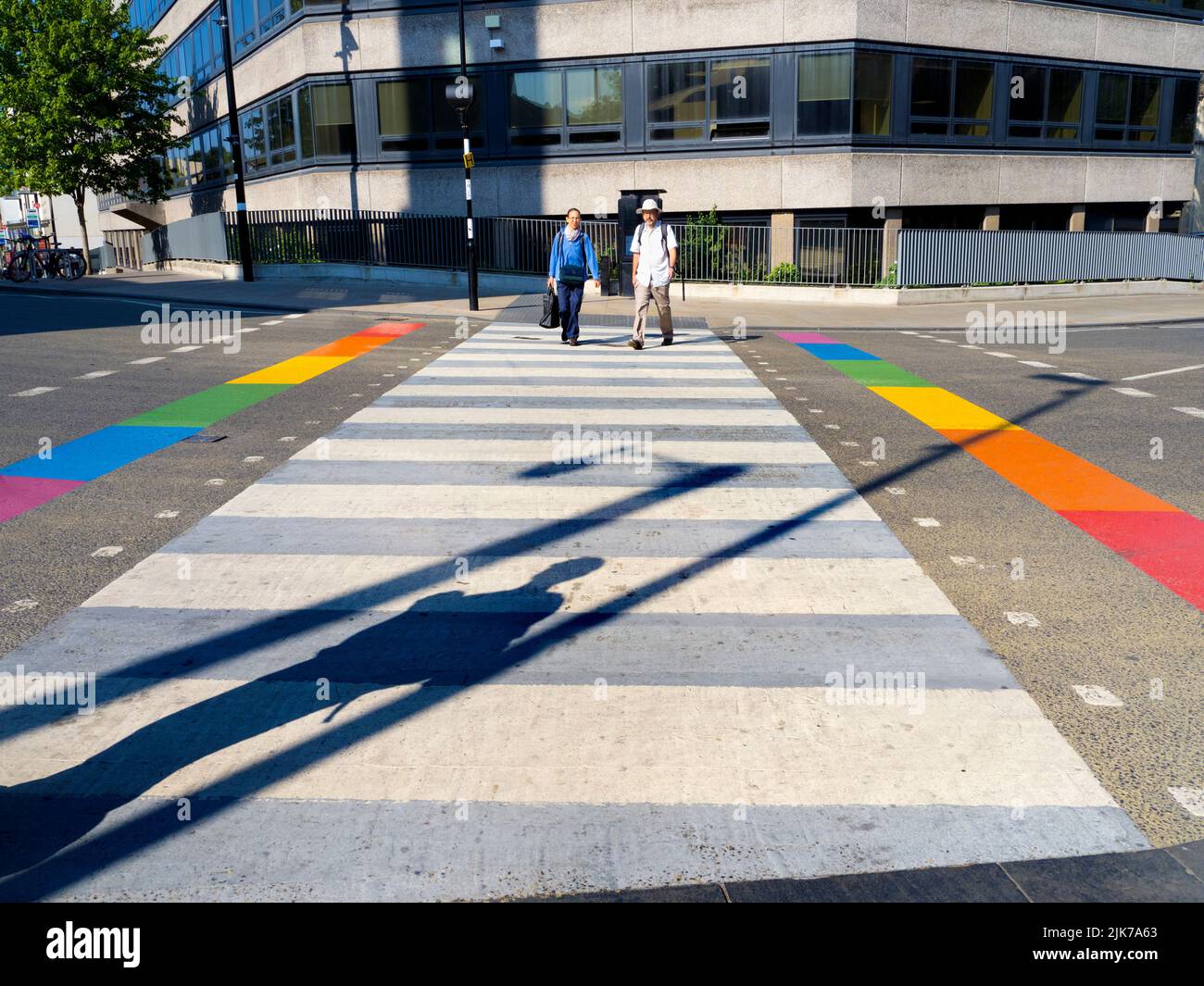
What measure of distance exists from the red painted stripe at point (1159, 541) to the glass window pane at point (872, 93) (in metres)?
21.8

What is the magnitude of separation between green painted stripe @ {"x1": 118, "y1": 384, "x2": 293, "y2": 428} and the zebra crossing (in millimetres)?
3267

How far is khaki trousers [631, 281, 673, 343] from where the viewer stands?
15227mm

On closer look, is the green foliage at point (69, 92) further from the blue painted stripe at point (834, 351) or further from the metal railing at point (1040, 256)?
the blue painted stripe at point (834, 351)

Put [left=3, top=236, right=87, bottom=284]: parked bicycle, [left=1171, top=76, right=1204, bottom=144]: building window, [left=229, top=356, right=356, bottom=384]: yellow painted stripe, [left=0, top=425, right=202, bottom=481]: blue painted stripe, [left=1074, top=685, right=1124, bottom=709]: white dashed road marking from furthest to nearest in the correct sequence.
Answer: [left=1171, top=76, right=1204, bottom=144]: building window
[left=3, top=236, right=87, bottom=284]: parked bicycle
[left=229, top=356, right=356, bottom=384]: yellow painted stripe
[left=0, top=425, right=202, bottom=481]: blue painted stripe
[left=1074, top=685, right=1124, bottom=709]: white dashed road marking

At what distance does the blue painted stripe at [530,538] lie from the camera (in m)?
6.56

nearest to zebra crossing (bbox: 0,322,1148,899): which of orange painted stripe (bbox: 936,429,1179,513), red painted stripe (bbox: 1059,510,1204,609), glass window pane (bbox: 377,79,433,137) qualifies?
red painted stripe (bbox: 1059,510,1204,609)

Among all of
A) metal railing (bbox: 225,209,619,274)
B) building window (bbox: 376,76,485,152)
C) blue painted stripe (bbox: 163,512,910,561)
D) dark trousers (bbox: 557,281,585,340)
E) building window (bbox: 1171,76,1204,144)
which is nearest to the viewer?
blue painted stripe (bbox: 163,512,910,561)

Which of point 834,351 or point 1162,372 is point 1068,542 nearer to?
point 1162,372

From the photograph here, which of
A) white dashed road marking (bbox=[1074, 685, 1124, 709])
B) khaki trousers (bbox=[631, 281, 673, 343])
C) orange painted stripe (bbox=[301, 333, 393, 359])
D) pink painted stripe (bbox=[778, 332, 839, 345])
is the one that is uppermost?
khaki trousers (bbox=[631, 281, 673, 343])

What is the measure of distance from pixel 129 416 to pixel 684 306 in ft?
50.3

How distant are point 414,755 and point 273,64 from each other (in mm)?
32397

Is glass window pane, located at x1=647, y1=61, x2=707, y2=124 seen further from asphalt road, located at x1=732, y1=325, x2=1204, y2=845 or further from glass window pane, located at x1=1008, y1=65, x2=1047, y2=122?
asphalt road, located at x1=732, y1=325, x2=1204, y2=845

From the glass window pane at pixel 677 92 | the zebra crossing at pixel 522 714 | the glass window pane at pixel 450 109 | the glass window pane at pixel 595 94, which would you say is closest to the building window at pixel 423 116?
the glass window pane at pixel 450 109
